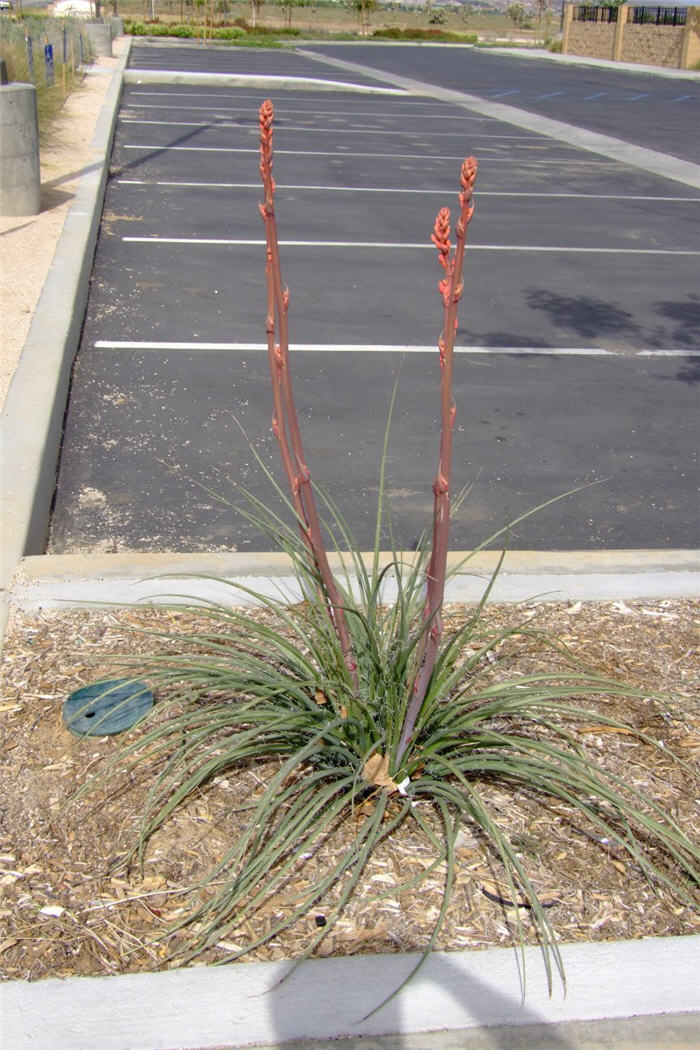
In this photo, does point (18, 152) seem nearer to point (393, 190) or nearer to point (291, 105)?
point (393, 190)

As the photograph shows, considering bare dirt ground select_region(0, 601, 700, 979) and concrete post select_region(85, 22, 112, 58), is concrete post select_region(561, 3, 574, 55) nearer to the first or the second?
concrete post select_region(85, 22, 112, 58)

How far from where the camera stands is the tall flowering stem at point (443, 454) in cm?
243

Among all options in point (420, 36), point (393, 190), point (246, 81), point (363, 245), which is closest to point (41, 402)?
point (363, 245)

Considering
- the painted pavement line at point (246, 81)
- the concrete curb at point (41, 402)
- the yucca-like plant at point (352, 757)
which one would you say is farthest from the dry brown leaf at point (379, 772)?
the painted pavement line at point (246, 81)

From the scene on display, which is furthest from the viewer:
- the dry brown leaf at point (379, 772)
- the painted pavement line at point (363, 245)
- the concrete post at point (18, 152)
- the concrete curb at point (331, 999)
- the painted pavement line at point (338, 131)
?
the painted pavement line at point (338, 131)

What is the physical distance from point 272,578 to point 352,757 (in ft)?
4.46

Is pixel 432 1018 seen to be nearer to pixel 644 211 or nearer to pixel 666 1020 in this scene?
pixel 666 1020

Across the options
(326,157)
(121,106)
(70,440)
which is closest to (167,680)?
(70,440)

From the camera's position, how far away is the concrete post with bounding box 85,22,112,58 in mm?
34594

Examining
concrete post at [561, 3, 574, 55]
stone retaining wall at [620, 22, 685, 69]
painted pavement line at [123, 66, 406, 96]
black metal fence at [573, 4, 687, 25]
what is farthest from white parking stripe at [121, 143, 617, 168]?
concrete post at [561, 3, 574, 55]

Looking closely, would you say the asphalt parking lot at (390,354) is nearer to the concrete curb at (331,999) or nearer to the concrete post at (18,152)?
the concrete post at (18,152)

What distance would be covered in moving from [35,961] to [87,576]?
1892 millimetres

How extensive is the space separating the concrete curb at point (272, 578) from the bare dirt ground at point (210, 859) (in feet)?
1.34

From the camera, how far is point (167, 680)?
10.7 feet
